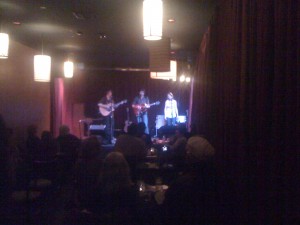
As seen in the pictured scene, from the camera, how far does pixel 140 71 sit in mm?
17672

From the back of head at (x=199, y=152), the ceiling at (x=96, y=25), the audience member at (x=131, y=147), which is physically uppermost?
the ceiling at (x=96, y=25)

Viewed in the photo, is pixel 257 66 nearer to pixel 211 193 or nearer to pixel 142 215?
pixel 211 193

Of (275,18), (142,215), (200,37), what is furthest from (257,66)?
(200,37)

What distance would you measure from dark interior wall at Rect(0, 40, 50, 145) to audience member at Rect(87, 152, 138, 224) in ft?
16.3

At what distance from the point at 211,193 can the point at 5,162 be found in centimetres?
521

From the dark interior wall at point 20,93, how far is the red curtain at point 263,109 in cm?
589

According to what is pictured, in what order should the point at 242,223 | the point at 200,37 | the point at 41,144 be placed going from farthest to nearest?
the point at 200,37
the point at 41,144
the point at 242,223

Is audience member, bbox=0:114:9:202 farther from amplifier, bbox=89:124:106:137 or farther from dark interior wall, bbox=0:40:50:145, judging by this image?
amplifier, bbox=89:124:106:137

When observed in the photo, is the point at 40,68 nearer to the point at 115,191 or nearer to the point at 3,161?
the point at 3,161

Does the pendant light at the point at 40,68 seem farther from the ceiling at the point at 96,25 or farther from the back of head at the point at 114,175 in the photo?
the back of head at the point at 114,175

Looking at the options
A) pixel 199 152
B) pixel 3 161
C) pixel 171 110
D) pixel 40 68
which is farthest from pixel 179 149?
pixel 171 110

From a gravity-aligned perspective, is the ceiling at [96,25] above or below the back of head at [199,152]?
above

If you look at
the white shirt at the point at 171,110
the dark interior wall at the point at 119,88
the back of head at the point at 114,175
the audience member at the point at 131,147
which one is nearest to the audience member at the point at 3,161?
the audience member at the point at 131,147

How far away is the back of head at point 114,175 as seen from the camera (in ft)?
15.1
